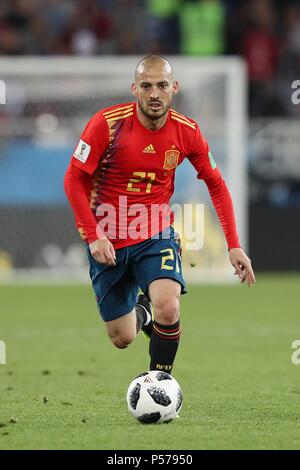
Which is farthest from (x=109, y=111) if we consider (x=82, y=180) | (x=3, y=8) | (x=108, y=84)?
(x=3, y=8)

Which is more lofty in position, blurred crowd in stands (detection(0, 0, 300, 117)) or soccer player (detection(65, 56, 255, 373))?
blurred crowd in stands (detection(0, 0, 300, 117))

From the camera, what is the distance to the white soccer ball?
6223mm

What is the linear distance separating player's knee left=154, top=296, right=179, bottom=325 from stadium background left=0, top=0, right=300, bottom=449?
808 mm

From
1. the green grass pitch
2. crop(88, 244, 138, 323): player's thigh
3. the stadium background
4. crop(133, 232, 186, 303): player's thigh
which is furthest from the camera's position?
the stadium background

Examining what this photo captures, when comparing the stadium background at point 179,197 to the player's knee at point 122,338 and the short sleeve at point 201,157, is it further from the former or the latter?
the short sleeve at point 201,157

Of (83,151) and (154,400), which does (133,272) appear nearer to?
(83,151)

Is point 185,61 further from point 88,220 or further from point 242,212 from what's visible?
point 88,220

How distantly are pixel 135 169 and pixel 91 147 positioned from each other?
0.35 m

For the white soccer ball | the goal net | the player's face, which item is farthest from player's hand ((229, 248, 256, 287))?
the goal net

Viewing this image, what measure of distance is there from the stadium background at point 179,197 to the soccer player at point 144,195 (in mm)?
792

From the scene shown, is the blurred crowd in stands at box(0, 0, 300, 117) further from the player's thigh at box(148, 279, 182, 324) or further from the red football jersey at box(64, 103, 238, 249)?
the player's thigh at box(148, 279, 182, 324)

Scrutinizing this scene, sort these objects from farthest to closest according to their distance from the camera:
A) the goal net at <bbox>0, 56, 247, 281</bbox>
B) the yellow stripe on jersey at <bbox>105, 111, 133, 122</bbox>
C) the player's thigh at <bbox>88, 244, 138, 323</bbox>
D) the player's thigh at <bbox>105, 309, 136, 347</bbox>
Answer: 1. the goal net at <bbox>0, 56, 247, 281</bbox>
2. the player's thigh at <bbox>105, 309, 136, 347</bbox>
3. the player's thigh at <bbox>88, 244, 138, 323</bbox>
4. the yellow stripe on jersey at <bbox>105, 111, 133, 122</bbox>

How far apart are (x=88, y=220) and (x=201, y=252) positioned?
30.7 ft

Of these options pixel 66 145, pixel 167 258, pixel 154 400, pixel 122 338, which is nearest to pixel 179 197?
pixel 66 145
